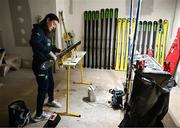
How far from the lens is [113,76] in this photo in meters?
4.65

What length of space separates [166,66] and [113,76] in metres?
1.36

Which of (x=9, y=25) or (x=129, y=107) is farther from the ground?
(x=9, y=25)

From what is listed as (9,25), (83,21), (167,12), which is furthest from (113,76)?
(9,25)

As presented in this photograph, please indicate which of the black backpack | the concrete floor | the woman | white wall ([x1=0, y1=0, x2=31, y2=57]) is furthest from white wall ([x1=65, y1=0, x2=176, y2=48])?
the black backpack

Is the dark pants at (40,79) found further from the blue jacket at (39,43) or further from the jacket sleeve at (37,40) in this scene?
the jacket sleeve at (37,40)

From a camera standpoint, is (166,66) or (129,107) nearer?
(129,107)

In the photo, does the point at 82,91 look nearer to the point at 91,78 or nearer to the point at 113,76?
the point at 91,78

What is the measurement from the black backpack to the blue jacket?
73cm

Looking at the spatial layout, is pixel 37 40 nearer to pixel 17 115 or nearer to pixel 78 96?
pixel 17 115

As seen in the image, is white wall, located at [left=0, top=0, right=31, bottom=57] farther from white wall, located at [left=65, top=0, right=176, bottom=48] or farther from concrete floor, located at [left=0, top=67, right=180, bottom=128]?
white wall, located at [left=65, top=0, right=176, bottom=48]

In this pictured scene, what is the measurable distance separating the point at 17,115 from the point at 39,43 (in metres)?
1.07

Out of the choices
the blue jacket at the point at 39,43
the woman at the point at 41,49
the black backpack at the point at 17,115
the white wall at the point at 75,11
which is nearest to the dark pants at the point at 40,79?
the woman at the point at 41,49

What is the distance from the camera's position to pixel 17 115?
104 inches

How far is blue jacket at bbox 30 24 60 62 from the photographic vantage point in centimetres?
255
